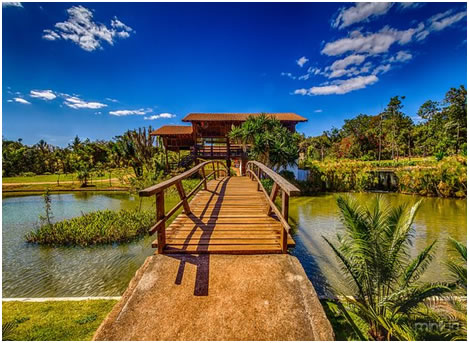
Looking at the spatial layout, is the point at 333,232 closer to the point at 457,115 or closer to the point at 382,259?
the point at 382,259

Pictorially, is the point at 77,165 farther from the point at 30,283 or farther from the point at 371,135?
the point at 371,135

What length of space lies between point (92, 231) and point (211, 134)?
64.7ft

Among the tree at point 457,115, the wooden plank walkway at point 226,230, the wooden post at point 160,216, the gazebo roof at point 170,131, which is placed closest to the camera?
the wooden post at point 160,216

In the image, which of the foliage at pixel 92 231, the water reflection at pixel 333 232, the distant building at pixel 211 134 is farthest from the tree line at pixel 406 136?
the foliage at pixel 92 231

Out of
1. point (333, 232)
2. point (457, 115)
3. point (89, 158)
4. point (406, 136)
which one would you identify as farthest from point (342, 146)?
point (89, 158)

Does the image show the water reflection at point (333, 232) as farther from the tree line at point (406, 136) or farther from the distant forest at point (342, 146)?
the tree line at point (406, 136)

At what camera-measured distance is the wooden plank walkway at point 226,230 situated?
3.38m

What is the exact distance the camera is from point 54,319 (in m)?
3.74

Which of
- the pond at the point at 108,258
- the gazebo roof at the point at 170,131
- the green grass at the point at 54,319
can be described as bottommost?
the pond at the point at 108,258

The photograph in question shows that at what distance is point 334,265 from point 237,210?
130 inches

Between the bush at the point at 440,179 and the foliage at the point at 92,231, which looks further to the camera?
the bush at the point at 440,179

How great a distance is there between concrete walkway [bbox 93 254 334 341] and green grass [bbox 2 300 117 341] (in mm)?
1885

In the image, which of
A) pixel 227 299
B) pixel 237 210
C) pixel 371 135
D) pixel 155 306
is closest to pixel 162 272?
pixel 155 306

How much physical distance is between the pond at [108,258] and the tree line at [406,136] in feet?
89.7
